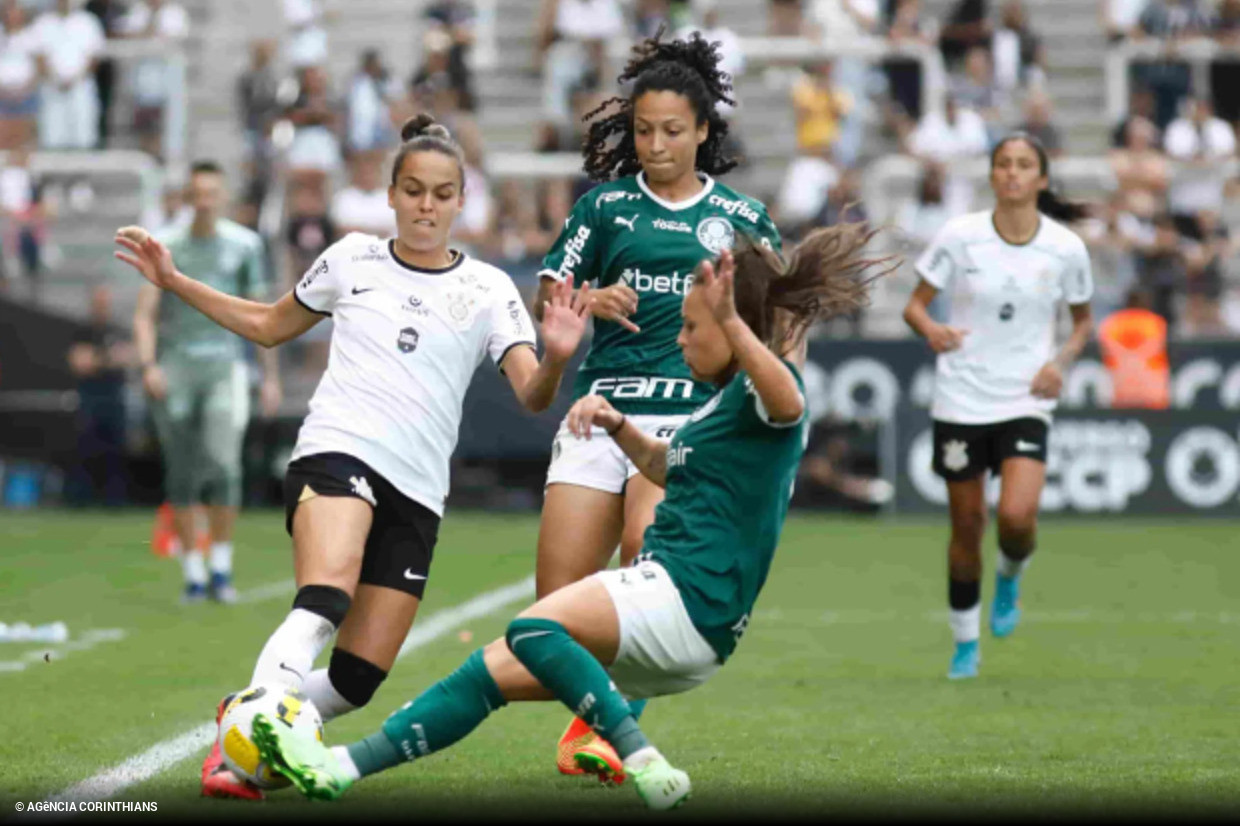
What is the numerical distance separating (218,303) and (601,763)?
200cm

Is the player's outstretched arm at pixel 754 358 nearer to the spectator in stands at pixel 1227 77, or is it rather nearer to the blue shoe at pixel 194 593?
the blue shoe at pixel 194 593

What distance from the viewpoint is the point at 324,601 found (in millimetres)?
6598

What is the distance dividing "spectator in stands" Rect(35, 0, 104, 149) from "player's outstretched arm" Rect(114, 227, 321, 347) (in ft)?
59.8

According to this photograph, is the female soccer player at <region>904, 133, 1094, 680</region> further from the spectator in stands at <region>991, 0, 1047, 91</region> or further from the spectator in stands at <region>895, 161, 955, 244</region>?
the spectator in stands at <region>991, 0, 1047, 91</region>

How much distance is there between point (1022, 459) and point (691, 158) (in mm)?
3527

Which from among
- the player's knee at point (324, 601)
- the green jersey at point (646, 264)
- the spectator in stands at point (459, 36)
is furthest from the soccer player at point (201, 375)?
the spectator in stands at point (459, 36)

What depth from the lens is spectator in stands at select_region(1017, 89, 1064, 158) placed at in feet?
74.2

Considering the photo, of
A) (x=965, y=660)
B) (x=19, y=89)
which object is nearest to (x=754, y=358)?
(x=965, y=660)

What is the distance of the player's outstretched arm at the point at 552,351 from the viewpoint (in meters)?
6.45

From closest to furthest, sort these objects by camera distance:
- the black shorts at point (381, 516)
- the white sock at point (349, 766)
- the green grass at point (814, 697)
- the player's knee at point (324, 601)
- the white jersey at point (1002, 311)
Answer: the white sock at point (349, 766) < the player's knee at point (324, 601) < the green grass at point (814, 697) < the black shorts at point (381, 516) < the white jersey at point (1002, 311)

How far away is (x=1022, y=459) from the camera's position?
10492 millimetres

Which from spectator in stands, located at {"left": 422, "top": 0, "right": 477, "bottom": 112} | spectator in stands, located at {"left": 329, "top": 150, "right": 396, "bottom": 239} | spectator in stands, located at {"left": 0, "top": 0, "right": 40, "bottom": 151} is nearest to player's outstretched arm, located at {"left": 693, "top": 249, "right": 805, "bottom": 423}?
spectator in stands, located at {"left": 329, "top": 150, "right": 396, "bottom": 239}

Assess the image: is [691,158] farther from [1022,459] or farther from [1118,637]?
[1118,637]

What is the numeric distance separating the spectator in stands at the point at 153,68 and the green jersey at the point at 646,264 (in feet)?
57.6
